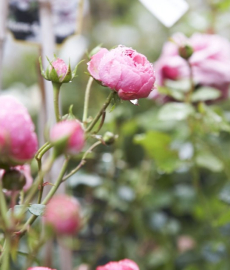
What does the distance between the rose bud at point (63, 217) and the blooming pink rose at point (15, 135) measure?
0.05m

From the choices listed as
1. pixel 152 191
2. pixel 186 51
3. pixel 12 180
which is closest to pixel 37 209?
pixel 12 180

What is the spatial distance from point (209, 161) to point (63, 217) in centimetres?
57

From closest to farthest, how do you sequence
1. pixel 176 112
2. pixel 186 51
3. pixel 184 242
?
pixel 186 51
pixel 176 112
pixel 184 242

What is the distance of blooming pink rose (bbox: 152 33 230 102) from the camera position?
75 centimetres

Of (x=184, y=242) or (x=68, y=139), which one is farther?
(x=184, y=242)

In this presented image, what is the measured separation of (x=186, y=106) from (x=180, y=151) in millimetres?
125

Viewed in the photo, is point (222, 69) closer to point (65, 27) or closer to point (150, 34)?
point (65, 27)

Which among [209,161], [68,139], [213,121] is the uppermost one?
[68,139]

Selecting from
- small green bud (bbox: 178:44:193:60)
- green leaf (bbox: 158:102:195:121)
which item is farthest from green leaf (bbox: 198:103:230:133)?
small green bud (bbox: 178:44:193:60)

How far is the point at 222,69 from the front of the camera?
Answer: 746mm

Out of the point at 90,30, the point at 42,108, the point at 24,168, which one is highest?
the point at 24,168

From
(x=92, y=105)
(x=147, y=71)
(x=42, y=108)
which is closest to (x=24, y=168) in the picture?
(x=147, y=71)

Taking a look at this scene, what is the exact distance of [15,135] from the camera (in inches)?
11.2

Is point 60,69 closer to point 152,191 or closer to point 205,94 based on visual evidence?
point 205,94
